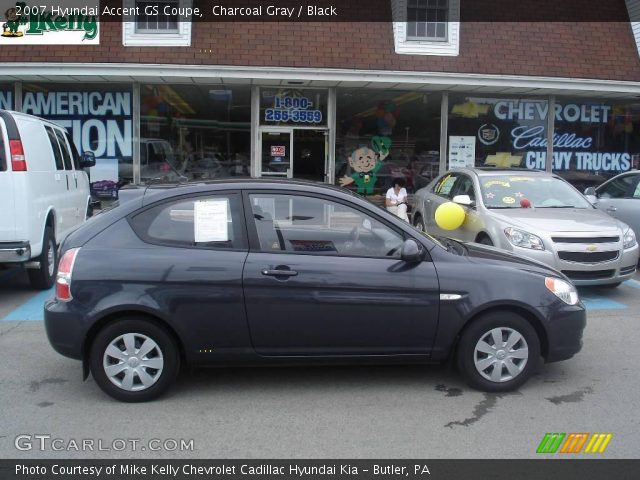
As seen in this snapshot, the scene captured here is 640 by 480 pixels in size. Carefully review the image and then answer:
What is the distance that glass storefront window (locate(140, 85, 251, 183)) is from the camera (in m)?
13.4

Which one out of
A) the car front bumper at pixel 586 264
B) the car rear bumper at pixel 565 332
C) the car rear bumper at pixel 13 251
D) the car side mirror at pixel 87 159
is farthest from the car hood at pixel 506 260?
the car side mirror at pixel 87 159

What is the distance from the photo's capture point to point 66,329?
436 centimetres

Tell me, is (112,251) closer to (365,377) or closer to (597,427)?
(365,377)

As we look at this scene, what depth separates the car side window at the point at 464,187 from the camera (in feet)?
28.8

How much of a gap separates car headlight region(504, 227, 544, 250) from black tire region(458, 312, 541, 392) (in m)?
2.65

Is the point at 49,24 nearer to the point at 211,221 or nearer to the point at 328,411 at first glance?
the point at 211,221

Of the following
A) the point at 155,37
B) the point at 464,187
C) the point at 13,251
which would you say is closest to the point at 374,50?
the point at 155,37

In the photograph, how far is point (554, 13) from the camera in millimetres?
14086

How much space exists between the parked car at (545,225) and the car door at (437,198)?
0.49 ft

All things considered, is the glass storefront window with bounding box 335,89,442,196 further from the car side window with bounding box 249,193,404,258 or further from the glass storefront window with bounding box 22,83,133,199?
the car side window with bounding box 249,193,404,258

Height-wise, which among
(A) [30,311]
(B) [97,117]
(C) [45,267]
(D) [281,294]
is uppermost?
(B) [97,117]

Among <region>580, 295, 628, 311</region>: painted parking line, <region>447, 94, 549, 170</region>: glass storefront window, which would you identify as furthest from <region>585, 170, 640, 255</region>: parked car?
<region>447, 94, 549, 170</region>: glass storefront window

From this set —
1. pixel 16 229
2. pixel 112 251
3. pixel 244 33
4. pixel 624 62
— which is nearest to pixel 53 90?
pixel 244 33

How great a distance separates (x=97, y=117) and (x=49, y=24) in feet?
6.56
